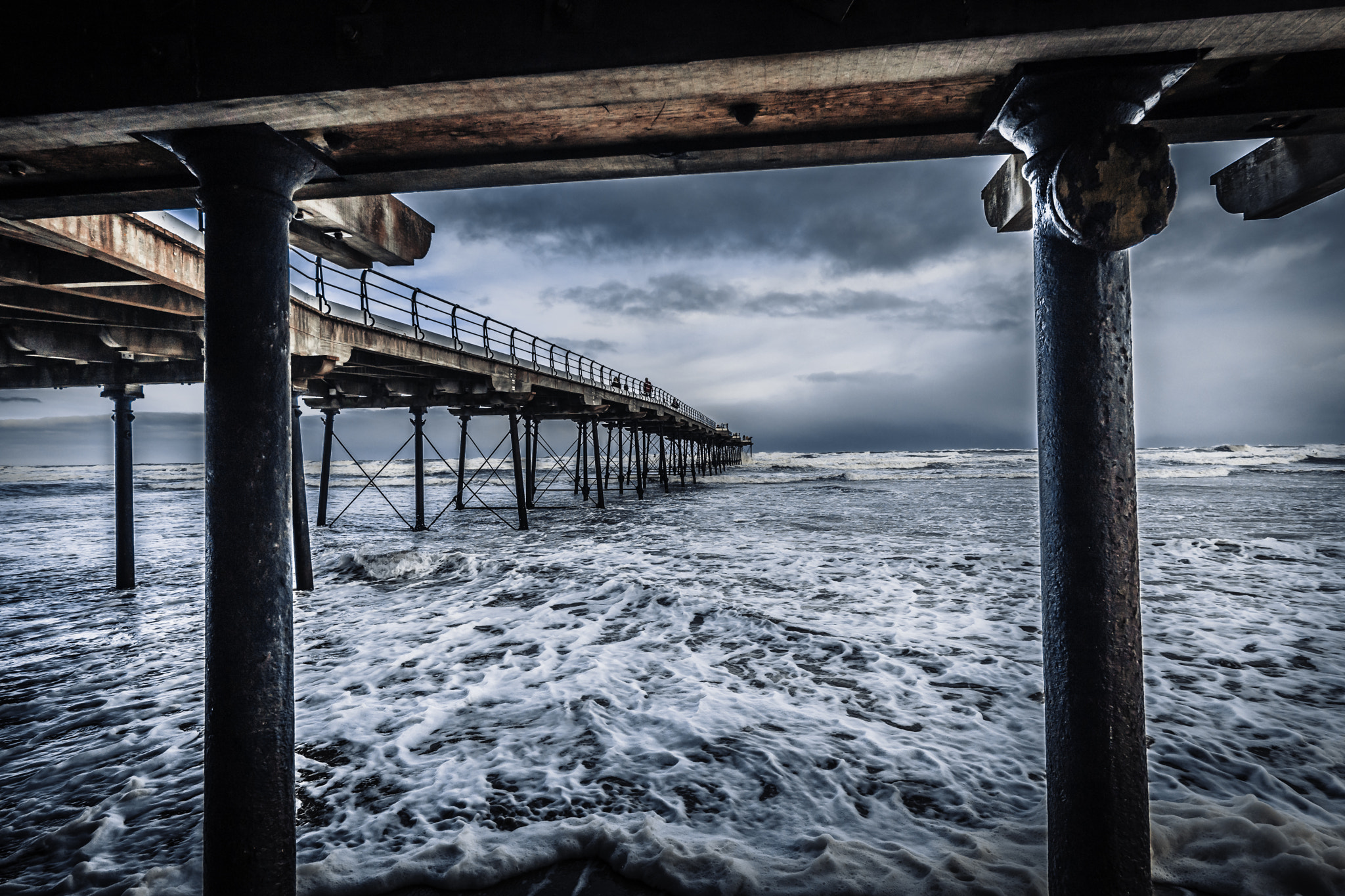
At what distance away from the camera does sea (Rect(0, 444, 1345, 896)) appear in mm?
3412

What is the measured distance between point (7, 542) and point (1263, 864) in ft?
84.7

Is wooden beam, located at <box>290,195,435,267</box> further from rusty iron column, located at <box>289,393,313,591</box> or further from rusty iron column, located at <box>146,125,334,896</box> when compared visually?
rusty iron column, located at <box>289,393,313,591</box>

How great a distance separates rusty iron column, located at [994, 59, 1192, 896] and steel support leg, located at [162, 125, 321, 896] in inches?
109

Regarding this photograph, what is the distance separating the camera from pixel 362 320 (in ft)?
32.1

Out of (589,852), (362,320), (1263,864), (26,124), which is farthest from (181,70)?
Result: (362,320)

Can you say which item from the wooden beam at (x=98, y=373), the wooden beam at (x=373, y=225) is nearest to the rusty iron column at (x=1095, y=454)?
the wooden beam at (x=373, y=225)

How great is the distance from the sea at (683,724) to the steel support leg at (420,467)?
6.28 metres

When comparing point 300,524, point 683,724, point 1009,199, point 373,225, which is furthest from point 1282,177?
point 300,524

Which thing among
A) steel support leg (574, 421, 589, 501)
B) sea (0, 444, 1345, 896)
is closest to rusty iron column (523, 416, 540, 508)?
steel support leg (574, 421, 589, 501)

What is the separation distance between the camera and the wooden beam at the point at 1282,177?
3250 mm

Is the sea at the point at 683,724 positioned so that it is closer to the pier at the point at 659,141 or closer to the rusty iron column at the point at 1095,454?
the rusty iron column at the point at 1095,454

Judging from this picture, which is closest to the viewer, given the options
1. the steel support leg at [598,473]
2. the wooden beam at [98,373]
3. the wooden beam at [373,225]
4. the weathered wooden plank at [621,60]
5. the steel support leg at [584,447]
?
the weathered wooden plank at [621,60]

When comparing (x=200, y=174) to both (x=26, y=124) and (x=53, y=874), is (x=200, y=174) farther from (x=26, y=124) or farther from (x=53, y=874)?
(x=53, y=874)

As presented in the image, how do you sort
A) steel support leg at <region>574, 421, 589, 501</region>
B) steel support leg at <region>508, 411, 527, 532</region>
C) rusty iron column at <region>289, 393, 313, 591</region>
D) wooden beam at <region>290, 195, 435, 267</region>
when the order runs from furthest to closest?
steel support leg at <region>574, 421, 589, 501</region>, steel support leg at <region>508, 411, 527, 532</region>, rusty iron column at <region>289, 393, 313, 591</region>, wooden beam at <region>290, 195, 435, 267</region>
